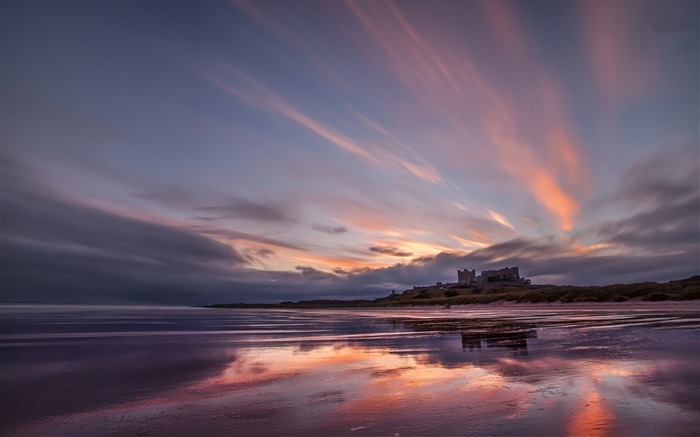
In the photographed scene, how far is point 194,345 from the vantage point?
20109 mm

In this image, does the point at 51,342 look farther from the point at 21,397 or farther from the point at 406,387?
the point at 406,387

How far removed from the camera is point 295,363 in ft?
45.7

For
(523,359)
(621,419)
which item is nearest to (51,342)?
(523,359)

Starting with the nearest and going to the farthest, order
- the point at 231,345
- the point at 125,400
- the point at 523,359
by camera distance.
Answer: the point at 125,400, the point at 523,359, the point at 231,345

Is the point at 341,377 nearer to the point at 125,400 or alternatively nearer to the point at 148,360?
the point at 125,400

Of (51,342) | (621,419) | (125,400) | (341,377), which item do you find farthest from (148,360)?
(621,419)

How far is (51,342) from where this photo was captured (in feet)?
68.2

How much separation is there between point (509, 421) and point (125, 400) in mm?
8175

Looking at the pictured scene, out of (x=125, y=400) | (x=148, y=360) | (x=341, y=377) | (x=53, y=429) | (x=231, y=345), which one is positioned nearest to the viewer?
(x=53, y=429)

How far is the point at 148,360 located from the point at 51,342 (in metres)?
9.99

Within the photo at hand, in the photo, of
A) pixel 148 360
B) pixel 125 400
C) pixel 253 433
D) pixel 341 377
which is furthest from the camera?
pixel 148 360

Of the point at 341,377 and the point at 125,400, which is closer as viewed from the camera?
the point at 125,400

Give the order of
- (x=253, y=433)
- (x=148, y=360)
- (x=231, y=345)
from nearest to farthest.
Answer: (x=253, y=433), (x=148, y=360), (x=231, y=345)

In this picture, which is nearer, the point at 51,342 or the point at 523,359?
the point at 523,359
